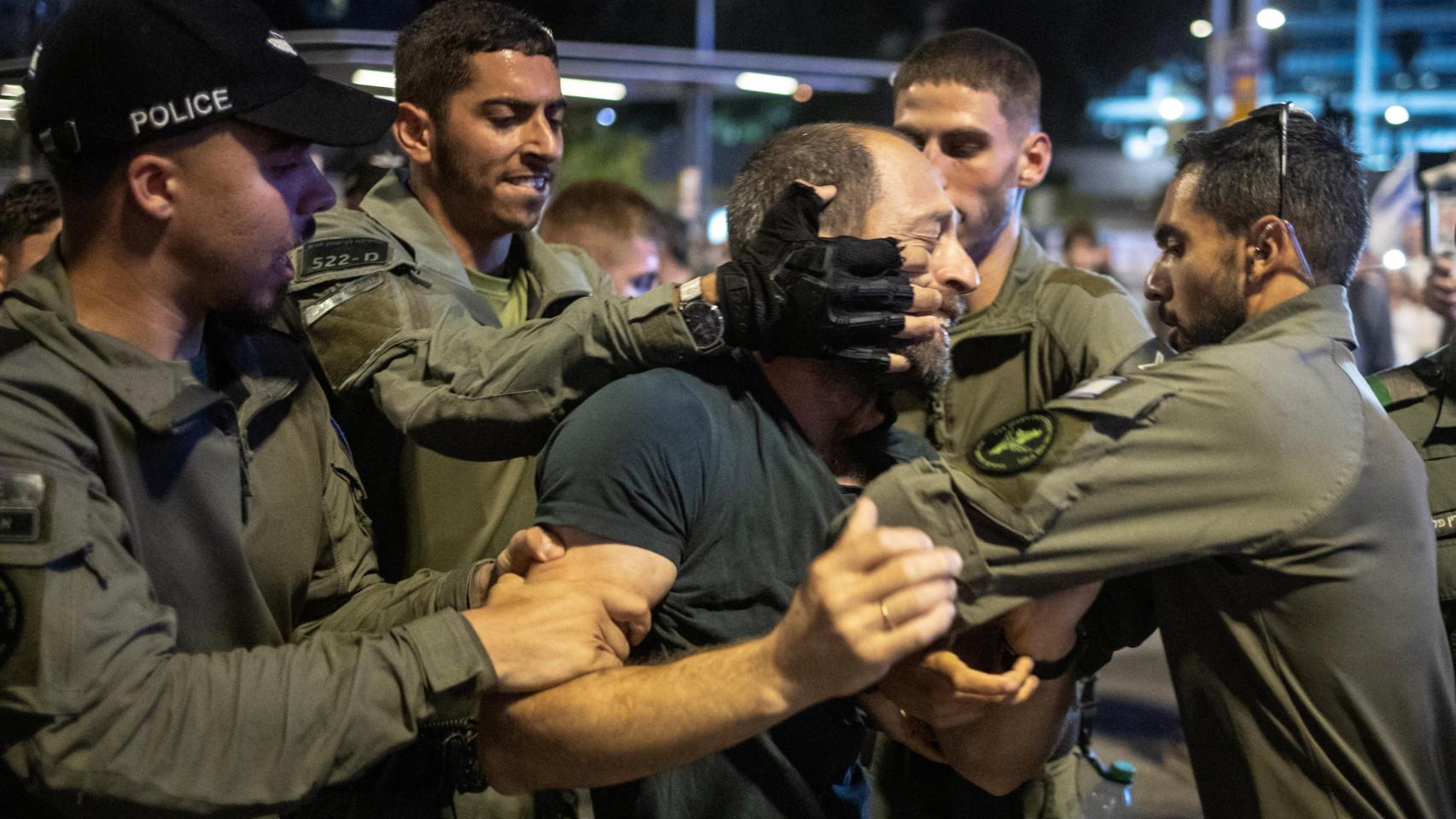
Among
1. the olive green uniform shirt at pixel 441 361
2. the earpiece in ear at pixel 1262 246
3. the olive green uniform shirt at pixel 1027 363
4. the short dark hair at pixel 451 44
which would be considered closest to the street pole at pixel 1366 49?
the olive green uniform shirt at pixel 1027 363

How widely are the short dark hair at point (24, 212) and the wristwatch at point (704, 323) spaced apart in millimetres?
2530

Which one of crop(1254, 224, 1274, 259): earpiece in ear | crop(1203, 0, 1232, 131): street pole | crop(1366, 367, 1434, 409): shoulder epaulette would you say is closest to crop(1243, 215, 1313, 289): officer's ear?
crop(1254, 224, 1274, 259): earpiece in ear

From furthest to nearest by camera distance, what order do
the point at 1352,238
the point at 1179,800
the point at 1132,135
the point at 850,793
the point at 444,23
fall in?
the point at 1132,135
the point at 1179,800
the point at 444,23
the point at 1352,238
the point at 850,793

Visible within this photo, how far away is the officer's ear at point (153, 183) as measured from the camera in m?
2.08

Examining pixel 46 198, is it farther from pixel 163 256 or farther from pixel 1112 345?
pixel 1112 345

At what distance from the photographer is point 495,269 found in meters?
3.91

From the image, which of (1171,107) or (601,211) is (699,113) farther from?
(1171,107)

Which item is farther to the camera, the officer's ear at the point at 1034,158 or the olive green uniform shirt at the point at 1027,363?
the officer's ear at the point at 1034,158

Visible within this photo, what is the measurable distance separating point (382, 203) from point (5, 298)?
1677 mm

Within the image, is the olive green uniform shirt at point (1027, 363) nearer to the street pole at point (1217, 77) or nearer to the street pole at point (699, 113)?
the street pole at point (1217, 77)

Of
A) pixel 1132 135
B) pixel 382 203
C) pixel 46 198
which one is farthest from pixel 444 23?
pixel 1132 135

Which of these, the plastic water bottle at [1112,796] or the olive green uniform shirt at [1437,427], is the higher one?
the olive green uniform shirt at [1437,427]

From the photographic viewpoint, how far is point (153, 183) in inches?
82.8

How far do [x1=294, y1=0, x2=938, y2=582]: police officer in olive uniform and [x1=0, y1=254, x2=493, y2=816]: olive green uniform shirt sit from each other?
47 centimetres
